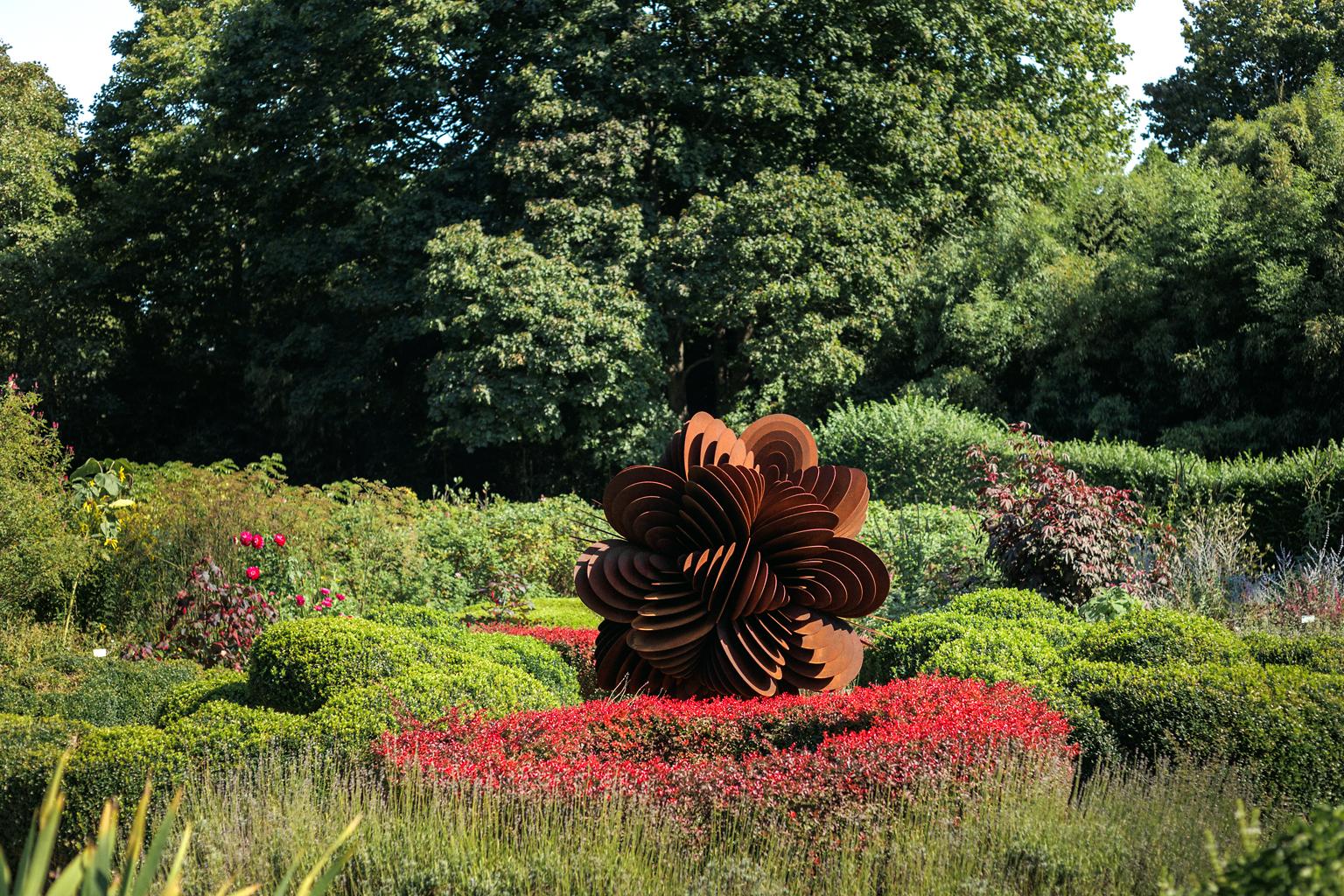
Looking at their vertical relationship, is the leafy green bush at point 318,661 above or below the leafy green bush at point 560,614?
above

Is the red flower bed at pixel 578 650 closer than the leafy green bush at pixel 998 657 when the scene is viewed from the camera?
No

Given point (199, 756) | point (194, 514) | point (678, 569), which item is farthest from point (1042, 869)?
point (194, 514)

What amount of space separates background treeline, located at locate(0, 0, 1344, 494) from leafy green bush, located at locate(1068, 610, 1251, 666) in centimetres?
1087

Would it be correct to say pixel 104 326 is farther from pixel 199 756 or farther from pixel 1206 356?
pixel 199 756

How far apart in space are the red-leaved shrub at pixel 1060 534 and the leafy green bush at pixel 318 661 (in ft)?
13.5

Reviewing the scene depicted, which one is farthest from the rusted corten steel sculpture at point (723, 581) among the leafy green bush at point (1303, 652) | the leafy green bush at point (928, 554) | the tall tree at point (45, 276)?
the tall tree at point (45, 276)

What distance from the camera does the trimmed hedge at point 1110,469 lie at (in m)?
11.5

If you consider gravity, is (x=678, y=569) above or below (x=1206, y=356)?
below

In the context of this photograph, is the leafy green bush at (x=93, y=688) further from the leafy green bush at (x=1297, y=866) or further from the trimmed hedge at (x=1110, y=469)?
the trimmed hedge at (x=1110, y=469)

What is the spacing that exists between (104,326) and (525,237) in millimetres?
10094

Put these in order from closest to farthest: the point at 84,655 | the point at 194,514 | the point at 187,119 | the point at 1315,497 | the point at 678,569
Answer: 1. the point at 678,569
2. the point at 84,655
3. the point at 194,514
4. the point at 1315,497
5. the point at 187,119

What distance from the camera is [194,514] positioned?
9375 millimetres

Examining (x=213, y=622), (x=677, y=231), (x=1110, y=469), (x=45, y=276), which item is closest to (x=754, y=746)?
(x=213, y=622)

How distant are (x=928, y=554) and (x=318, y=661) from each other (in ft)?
19.2
